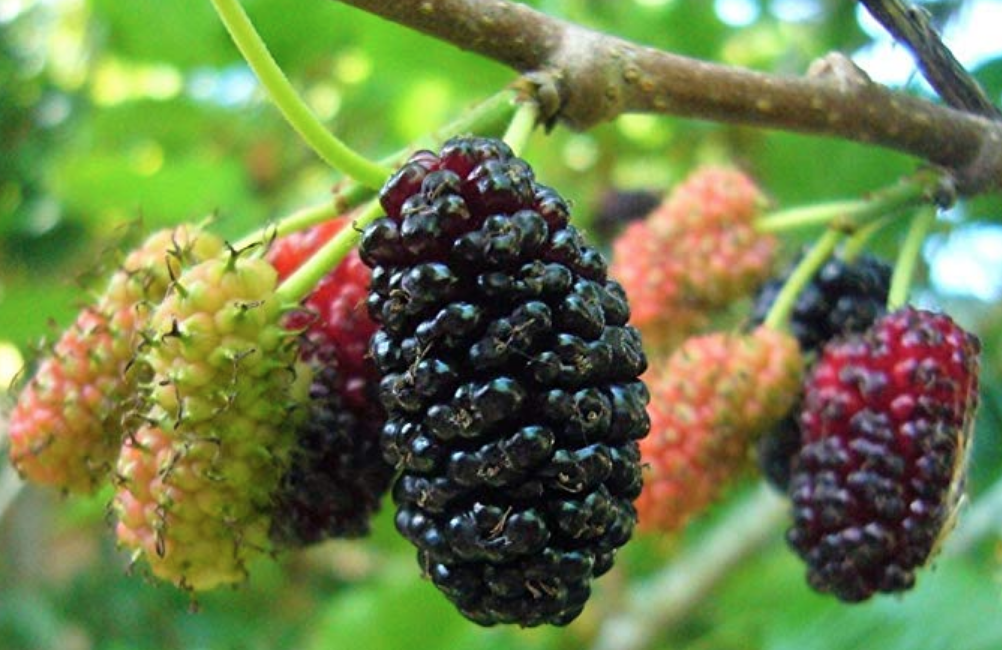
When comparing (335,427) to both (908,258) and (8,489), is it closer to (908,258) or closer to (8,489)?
(908,258)

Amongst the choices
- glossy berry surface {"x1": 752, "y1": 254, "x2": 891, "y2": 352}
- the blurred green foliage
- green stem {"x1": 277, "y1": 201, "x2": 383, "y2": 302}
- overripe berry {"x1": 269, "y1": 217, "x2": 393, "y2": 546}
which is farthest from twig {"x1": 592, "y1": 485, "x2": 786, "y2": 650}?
green stem {"x1": 277, "y1": 201, "x2": 383, "y2": 302}

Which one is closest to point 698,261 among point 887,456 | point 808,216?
point 808,216

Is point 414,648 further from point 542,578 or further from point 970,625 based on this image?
point 542,578

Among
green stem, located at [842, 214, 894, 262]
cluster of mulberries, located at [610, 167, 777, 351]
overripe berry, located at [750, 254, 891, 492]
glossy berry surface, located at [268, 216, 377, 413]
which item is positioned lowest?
cluster of mulberries, located at [610, 167, 777, 351]

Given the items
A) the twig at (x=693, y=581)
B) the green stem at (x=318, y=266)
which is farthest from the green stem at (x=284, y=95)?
the twig at (x=693, y=581)

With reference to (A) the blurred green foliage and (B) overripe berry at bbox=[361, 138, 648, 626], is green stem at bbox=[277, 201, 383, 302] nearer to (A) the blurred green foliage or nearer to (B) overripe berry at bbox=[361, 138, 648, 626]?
(B) overripe berry at bbox=[361, 138, 648, 626]

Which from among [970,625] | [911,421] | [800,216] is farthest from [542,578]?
[970,625]

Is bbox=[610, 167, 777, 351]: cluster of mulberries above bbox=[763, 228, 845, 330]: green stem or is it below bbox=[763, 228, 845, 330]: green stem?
below

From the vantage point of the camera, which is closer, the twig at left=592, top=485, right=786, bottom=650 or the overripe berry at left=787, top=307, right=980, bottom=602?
the overripe berry at left=787, top=307, right=980, bottom=602
